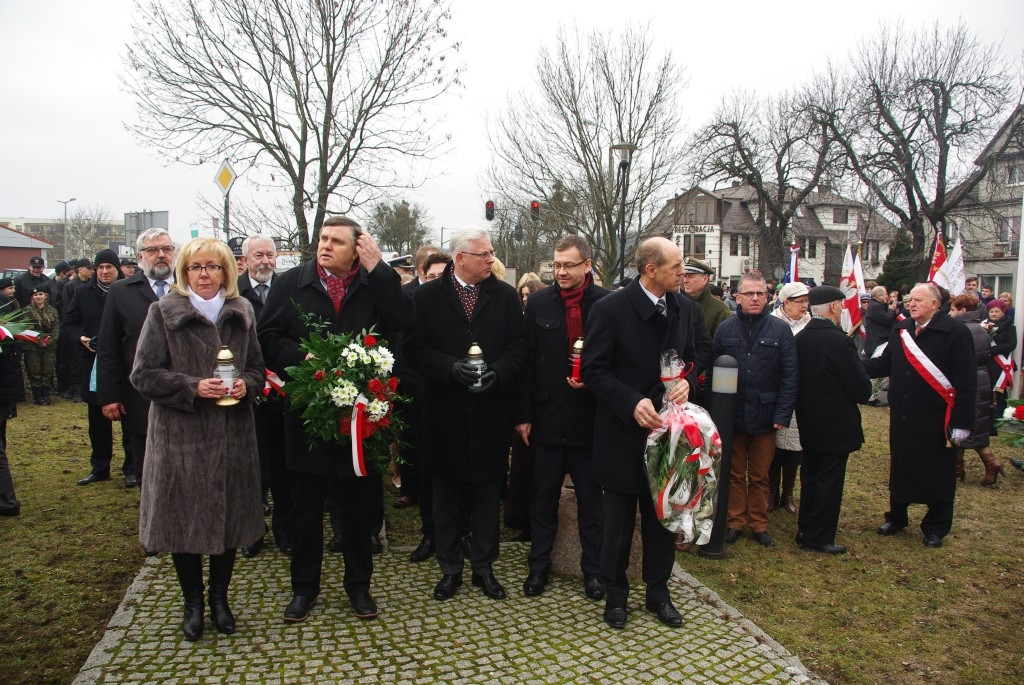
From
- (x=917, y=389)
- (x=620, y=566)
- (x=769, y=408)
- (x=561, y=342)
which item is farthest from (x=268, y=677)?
(x=917, y=389)

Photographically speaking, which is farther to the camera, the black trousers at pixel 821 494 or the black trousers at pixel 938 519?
the black trousers at pixel 938 519

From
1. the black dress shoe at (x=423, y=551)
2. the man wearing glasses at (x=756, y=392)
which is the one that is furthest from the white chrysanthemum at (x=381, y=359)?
the man wearing glasses at (x=756, y=392)

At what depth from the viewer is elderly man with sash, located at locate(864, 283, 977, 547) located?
6.29 meters

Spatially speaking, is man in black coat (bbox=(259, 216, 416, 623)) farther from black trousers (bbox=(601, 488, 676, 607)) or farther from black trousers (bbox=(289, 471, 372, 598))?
black trousers (bbox=(601, 488, 676, 607))

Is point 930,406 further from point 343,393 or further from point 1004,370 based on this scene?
point 1004,370

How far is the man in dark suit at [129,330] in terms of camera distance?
224 inches

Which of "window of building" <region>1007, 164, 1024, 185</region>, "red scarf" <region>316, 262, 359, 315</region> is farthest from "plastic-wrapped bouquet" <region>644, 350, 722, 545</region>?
"window of building" <region>1007, 164, 1024, 185</region>

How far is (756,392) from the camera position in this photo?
626 centimetres

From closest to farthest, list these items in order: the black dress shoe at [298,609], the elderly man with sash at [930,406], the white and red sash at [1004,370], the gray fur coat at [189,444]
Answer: the gray fur coat at [189,444]
the black dress shoe at [298,609]
the elderly man with sash at [930,406]
the white and red sash at [1004,370]

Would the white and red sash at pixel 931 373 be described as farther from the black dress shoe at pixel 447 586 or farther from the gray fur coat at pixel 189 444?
the gray fur coat at pixel 189 444

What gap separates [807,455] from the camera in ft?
20.7

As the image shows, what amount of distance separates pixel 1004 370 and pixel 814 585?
23.6ft

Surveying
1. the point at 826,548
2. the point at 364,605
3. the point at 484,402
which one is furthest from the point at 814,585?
the point at 364,605

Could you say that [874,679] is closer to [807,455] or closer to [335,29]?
[807,455]
